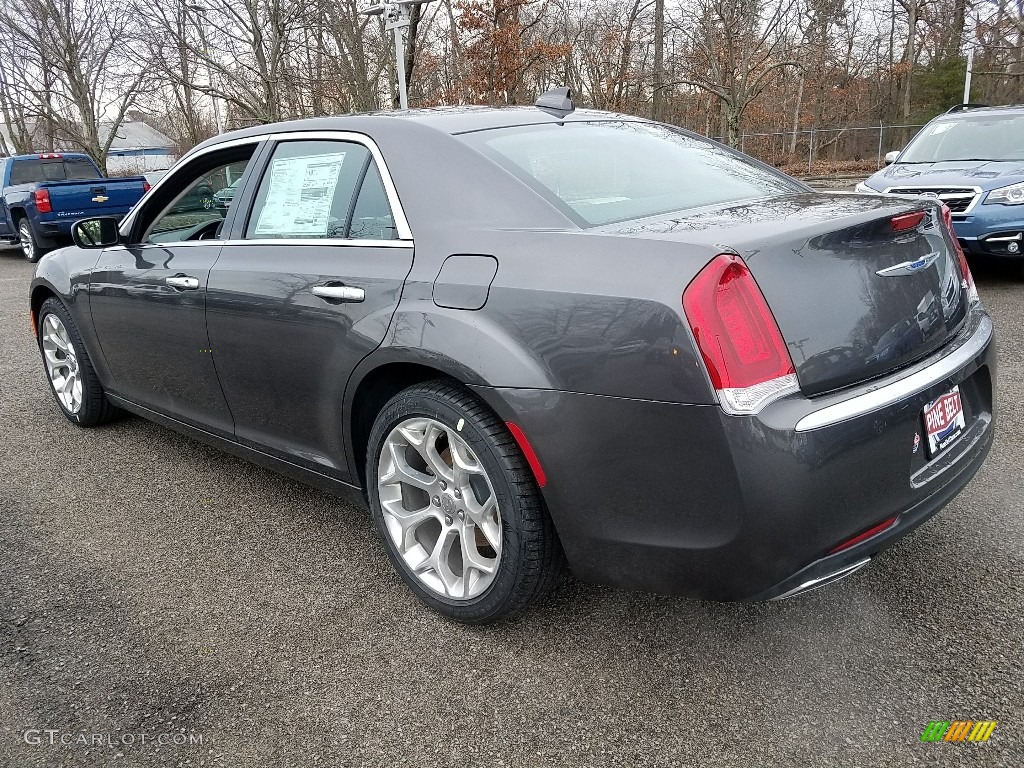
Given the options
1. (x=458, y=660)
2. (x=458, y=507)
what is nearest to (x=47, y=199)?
(x=458, y=507)

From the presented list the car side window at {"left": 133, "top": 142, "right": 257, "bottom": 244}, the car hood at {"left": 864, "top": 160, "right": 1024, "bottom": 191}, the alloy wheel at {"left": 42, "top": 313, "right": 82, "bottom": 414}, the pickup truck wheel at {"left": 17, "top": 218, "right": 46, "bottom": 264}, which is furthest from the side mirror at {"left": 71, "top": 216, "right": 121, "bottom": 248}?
the pickup truck wheel at {"left": 17, "top": 218, "right": 46, "bottom": 264}

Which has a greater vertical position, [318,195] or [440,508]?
[318,195]

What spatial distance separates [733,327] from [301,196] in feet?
5.90

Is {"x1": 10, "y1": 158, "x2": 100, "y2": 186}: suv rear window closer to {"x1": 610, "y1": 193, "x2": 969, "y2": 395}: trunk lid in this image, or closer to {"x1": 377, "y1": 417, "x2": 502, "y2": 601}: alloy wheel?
{"x1": 377, "y1": 417, "x2": 502, "y2": 601}: alloy wheel

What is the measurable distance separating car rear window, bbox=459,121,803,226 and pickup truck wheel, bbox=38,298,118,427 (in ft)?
9.24

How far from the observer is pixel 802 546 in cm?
189

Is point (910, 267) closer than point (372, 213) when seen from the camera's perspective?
Yes

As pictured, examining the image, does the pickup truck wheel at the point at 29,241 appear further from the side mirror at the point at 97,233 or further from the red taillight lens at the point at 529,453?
the red taillight lens at the point at 529,453

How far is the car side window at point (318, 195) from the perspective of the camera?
8.93 feet

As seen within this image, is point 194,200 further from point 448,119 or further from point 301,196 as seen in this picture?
point 448,119

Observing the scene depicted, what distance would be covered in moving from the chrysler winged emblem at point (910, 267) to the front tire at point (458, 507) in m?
1.09

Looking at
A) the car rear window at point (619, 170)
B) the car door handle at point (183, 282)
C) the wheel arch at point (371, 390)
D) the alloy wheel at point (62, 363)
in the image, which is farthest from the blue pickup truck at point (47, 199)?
the car rear window at point (619, 170)

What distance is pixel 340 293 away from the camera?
2.61 meters

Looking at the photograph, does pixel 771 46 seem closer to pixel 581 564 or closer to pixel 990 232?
pixel 990 232
